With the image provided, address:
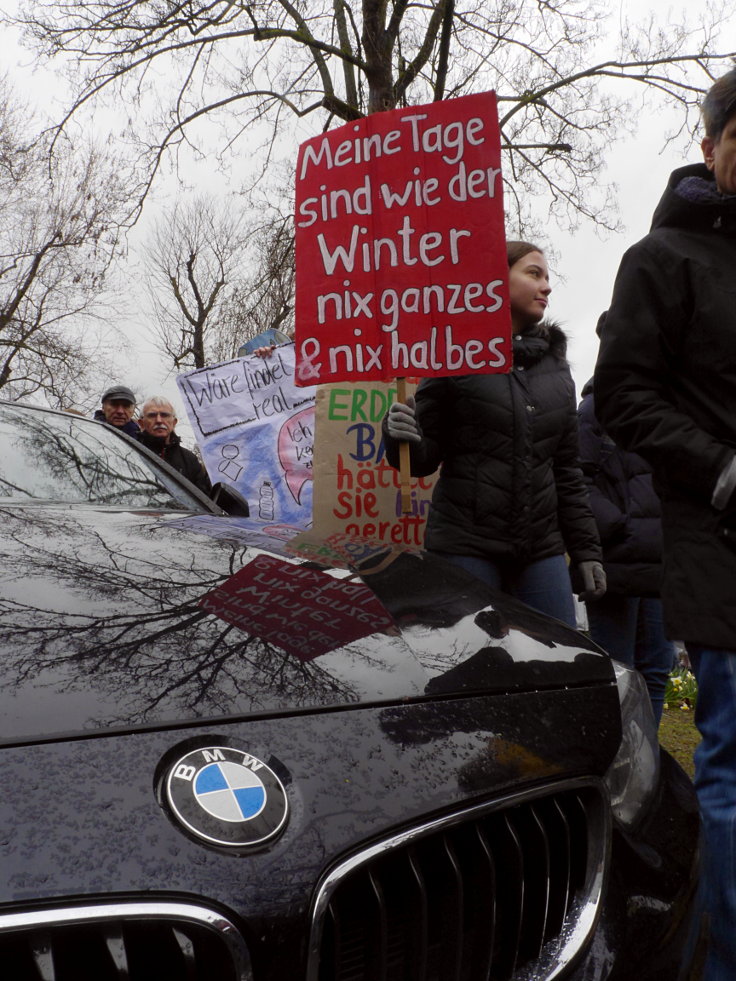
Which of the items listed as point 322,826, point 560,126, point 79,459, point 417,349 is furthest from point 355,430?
point 560,126

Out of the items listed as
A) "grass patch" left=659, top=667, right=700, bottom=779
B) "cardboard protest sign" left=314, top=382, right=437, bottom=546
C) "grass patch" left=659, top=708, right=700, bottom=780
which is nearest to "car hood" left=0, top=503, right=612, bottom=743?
"cardboard protest sign" left=314, top=382, right=437, bottom=546

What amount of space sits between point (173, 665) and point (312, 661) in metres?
0.20

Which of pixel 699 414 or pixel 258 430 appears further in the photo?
pixel 258 430

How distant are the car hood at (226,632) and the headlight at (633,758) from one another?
4.7 inches

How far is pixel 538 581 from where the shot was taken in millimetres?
2918

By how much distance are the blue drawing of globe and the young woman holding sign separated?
186cm

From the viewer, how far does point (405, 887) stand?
3.54ft

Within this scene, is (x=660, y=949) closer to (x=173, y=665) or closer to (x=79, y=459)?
(x=173, y=665)

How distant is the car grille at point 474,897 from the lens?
102 cm

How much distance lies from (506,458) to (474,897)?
1852mm

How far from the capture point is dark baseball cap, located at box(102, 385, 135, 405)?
6.04m

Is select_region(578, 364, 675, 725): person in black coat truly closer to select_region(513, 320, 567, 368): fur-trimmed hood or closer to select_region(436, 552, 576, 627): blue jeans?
select_region(513, 320, 567, 368): fur-trimmed hood

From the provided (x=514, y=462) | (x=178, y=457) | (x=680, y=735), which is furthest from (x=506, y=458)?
(x=178, y=457)

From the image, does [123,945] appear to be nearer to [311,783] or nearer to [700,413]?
[311,783]
